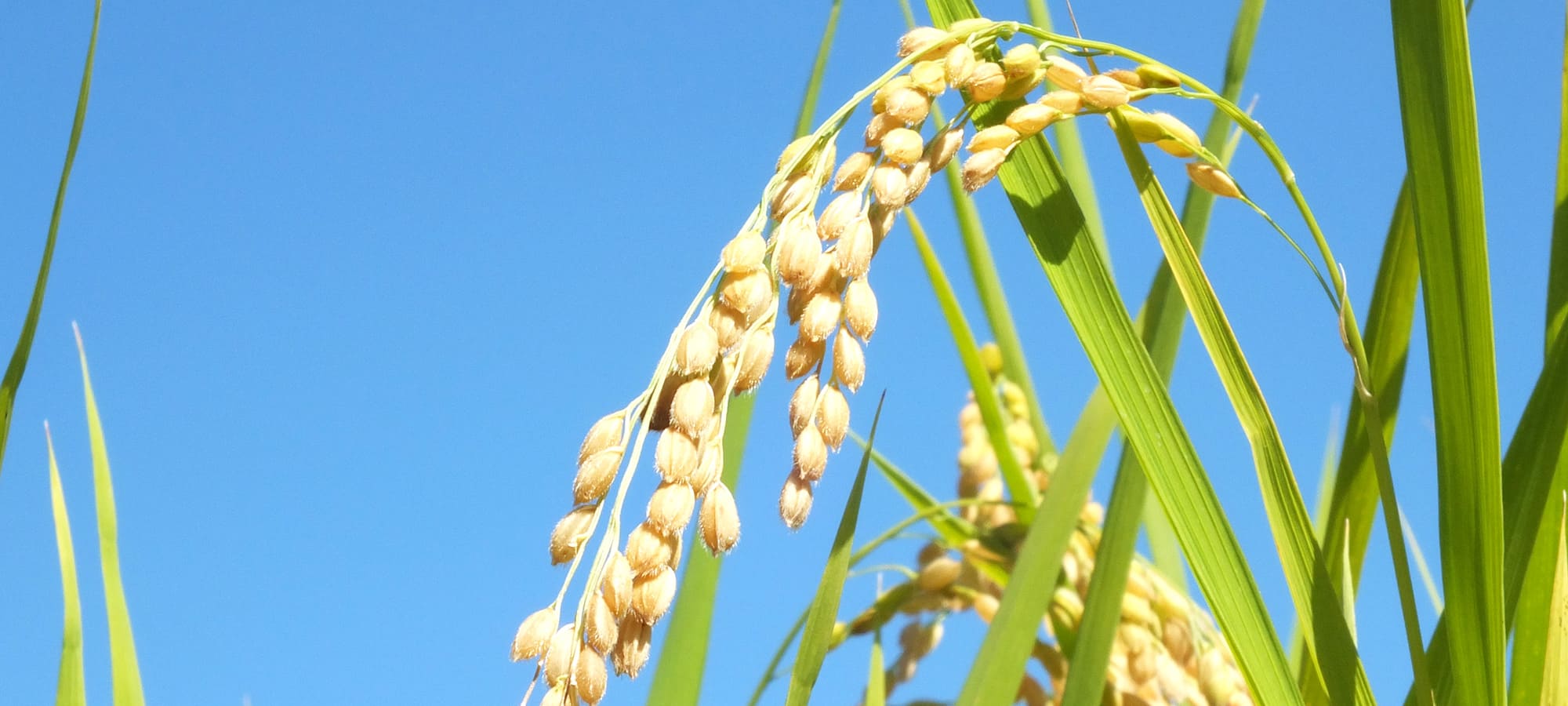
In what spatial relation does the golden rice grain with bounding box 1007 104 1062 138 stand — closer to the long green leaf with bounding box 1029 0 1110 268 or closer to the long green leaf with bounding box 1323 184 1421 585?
the long green leaf with bounding box 1323 184 1421 585

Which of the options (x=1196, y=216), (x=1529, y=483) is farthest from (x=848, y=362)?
(x=1529, y=483)

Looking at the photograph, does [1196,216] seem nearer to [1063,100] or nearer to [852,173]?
[1063,100]

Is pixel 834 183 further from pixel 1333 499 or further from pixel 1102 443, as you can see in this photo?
pixel 1333 499

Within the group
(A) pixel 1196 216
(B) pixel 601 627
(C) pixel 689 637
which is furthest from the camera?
(C) pixel 689 637

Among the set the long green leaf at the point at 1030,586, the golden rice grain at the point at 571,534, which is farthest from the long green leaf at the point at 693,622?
the golden rice grain at the point at 571,534

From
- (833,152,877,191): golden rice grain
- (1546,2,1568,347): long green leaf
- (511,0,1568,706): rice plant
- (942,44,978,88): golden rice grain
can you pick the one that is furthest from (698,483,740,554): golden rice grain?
(1546,2,1568,347): long green leaf

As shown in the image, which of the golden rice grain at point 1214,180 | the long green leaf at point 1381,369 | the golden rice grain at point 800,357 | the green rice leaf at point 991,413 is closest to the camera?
the golden rice grain at point 800,357

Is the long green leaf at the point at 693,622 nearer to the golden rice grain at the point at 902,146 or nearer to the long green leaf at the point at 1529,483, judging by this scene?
the golden rice grain at the point at 902,146
